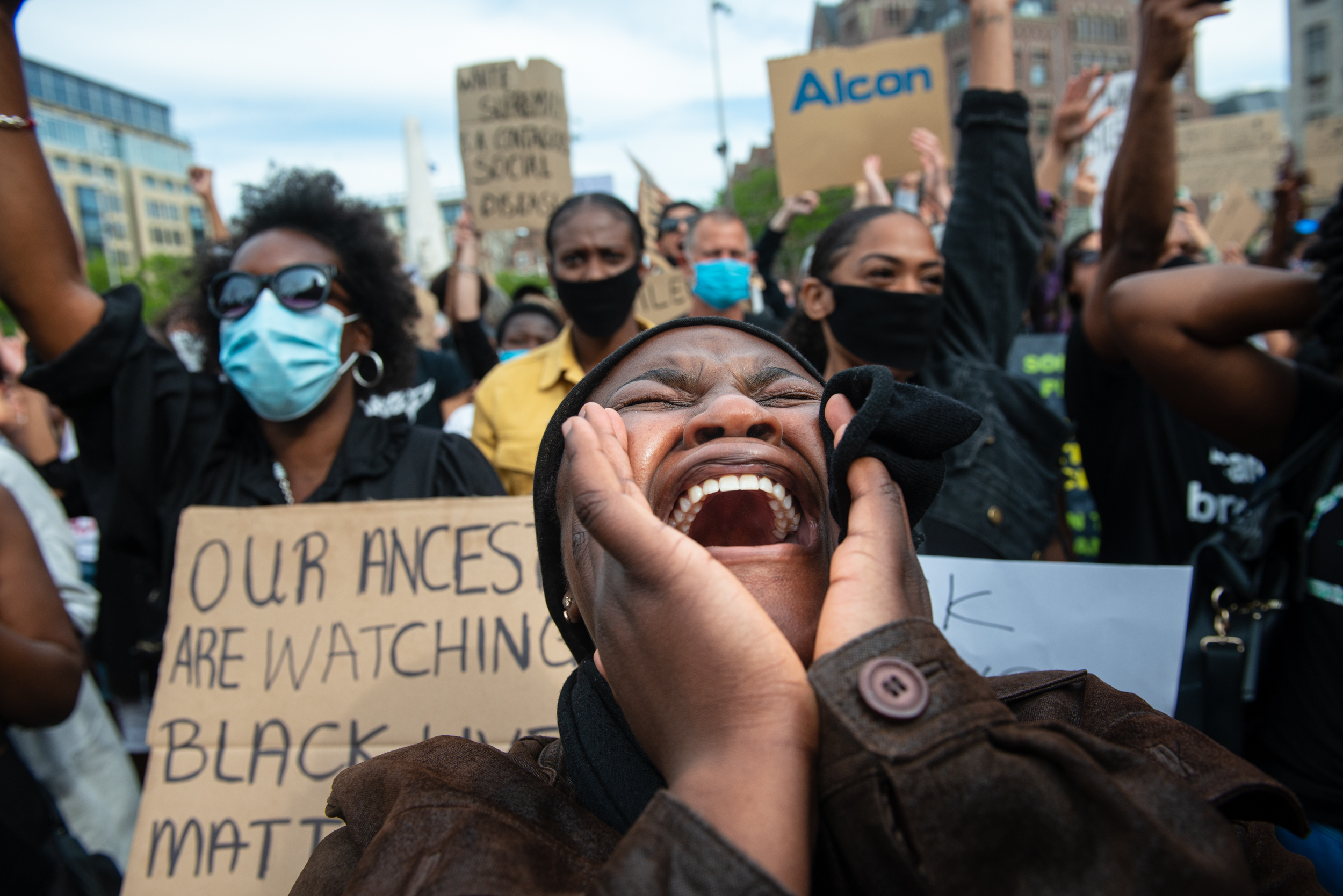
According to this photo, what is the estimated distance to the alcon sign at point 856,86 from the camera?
5.12 m

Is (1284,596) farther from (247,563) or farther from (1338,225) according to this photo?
(247,563)

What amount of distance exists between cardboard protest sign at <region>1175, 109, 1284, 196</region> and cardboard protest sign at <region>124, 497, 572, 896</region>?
9.63m

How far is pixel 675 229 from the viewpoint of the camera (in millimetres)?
6410

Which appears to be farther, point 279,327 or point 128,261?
point 128,261

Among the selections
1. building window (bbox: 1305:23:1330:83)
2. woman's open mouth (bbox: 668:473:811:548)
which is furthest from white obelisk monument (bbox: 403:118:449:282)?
building window (bbox: 1305:23:1330:83)

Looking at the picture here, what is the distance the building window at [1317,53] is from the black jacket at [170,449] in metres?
53.0

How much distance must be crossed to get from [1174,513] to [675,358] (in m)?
2.54

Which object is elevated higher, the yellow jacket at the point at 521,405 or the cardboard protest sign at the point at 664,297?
the cardboard protest sign at the point at 664,297

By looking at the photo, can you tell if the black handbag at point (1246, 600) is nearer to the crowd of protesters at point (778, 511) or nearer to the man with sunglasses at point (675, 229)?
the crowd of protesters at point (778, 511)

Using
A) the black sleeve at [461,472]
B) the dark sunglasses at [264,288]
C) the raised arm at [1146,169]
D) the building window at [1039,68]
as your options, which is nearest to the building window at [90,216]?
the building window at [1039,68]

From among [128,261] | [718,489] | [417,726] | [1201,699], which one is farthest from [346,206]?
[128,261]

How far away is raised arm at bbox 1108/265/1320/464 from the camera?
2439mm

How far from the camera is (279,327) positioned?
2688mm

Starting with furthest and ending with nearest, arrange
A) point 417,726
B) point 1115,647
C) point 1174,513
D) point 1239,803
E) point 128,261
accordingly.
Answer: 1. point 128,261
2. point 1174,513
3. point 417,726
4. point 1115,647
5. point 1239,803
